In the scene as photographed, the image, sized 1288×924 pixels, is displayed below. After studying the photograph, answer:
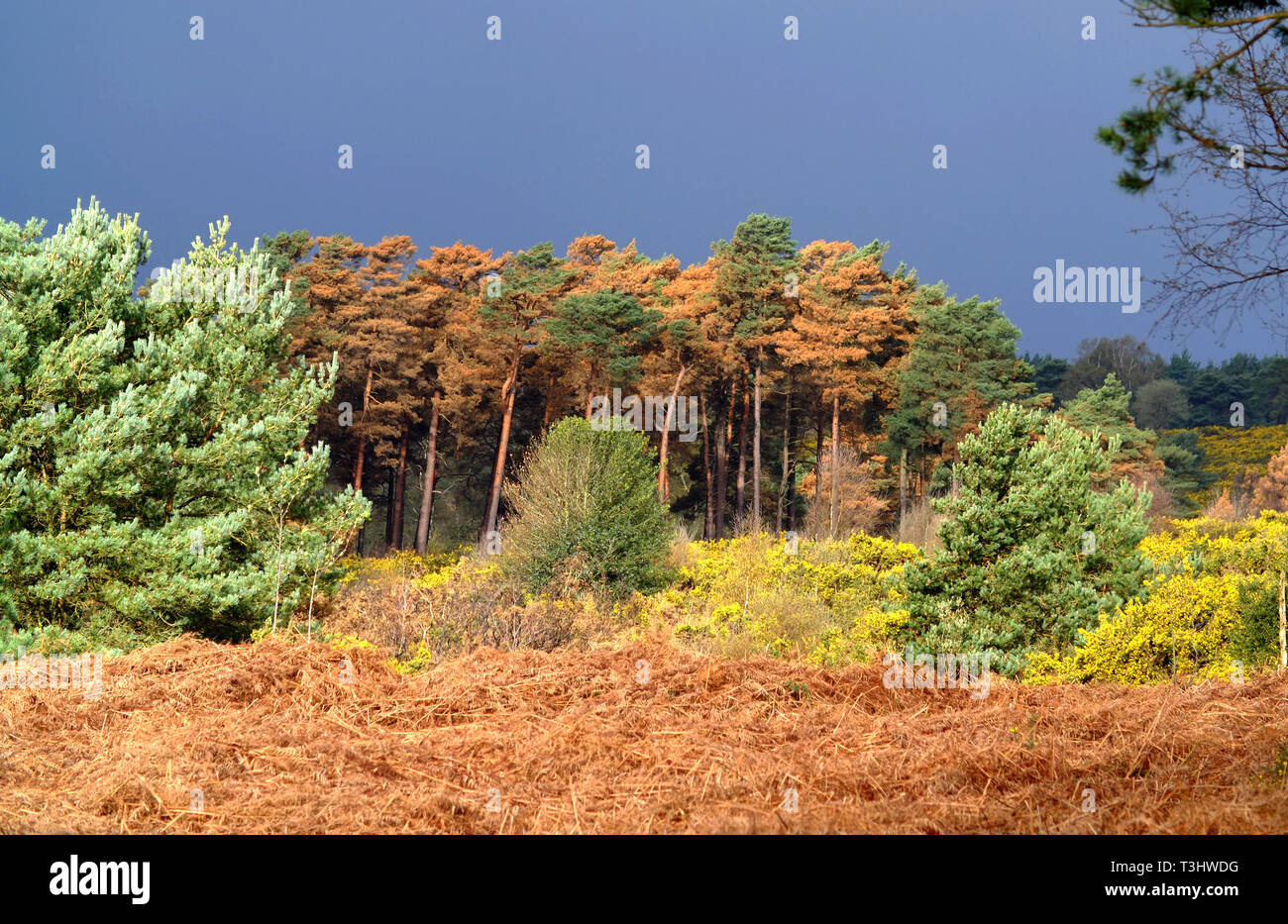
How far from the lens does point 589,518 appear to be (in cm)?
1909

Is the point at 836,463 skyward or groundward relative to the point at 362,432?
groundward

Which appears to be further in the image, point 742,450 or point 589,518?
point 742,450

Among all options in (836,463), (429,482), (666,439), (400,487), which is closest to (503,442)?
(429,482)

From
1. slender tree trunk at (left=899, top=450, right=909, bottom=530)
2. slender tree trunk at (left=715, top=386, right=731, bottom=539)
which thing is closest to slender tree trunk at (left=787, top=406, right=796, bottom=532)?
slender tree trunk at (left=715, top=386, right=731, bottom=539)

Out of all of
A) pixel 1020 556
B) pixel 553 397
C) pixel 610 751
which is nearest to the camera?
pixel 610 751

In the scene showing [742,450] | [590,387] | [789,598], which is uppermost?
[590,387]

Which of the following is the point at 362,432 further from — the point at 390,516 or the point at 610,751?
the point at 610,751

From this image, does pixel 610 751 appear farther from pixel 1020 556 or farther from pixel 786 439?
pixel 786 439

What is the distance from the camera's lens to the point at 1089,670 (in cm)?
963

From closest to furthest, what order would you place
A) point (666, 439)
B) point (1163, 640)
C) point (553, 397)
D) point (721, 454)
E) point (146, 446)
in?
1. point (1163, 640)
2. point (146, 446)
3. point (666, 439)
4. point (553, 397)
5. point (721, 454)

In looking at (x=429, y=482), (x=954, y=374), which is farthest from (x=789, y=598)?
(x=954, y=374)

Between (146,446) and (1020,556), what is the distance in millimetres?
10020

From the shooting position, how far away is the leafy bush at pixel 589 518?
19.0m

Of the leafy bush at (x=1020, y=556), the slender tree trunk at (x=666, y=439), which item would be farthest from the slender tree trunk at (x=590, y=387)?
the leafy bush at (x=1020, y=556)
